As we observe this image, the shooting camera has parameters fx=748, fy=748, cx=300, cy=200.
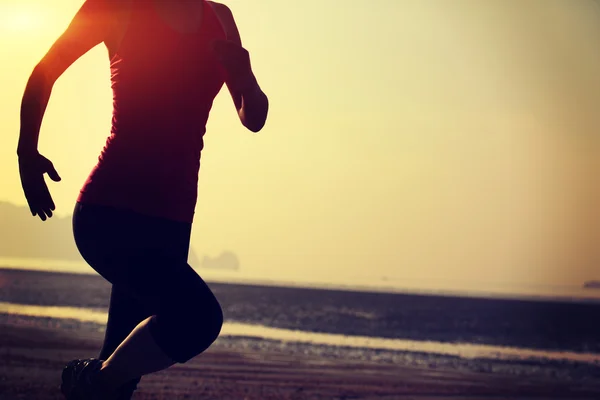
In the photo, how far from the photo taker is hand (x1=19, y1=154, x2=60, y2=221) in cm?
169

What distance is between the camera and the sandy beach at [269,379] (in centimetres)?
724

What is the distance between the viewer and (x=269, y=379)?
28.7 feet

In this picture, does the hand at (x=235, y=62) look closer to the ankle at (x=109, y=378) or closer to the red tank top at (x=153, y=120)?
the red tank top at (x=153, y=120)

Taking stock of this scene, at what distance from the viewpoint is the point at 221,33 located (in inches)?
75.6

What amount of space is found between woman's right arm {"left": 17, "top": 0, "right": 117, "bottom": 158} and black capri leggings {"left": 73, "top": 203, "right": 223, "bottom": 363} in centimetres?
20

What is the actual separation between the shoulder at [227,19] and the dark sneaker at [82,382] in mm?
913

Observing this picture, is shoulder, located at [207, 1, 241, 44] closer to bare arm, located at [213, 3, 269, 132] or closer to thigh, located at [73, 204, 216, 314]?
bare arm, located at [213, 3, 269, 132]

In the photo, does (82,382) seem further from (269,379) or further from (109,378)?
(269,379)

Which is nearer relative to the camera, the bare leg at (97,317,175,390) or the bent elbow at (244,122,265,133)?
the bare leg at (97,317,175,390)

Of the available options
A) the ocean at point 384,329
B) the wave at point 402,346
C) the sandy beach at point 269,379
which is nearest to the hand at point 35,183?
the sandy beach at point 269,379

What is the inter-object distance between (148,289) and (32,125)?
1.50 ft

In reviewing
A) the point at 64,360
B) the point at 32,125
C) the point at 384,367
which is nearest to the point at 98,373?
the point at 32,125

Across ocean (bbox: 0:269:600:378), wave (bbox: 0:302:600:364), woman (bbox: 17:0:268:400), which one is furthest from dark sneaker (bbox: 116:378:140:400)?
wave (bbox: 0:302:600:364)

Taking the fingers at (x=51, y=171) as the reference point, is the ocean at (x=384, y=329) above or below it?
below
